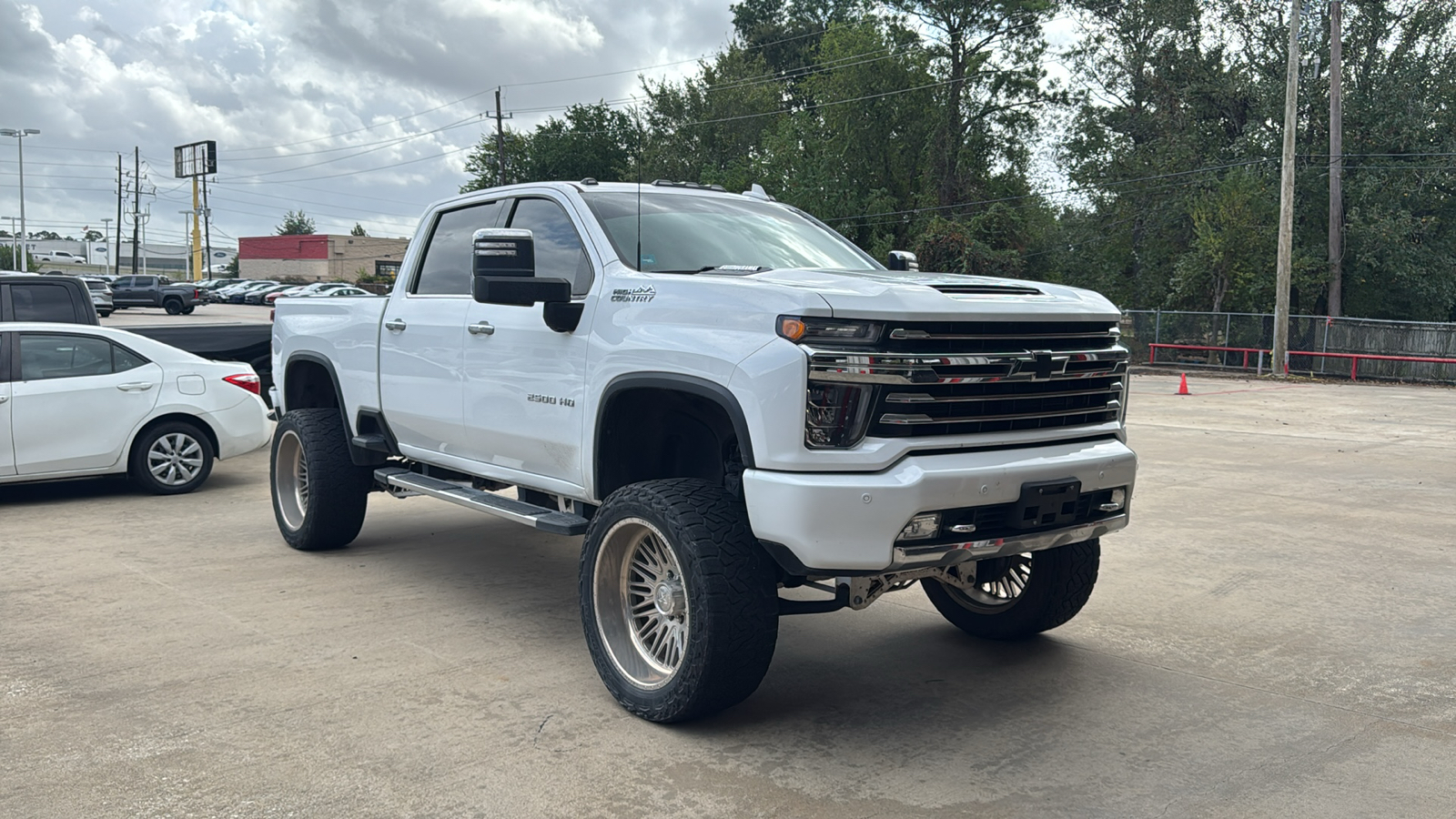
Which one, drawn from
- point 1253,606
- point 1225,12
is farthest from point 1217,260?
point 1253,606

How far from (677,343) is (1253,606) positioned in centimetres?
371

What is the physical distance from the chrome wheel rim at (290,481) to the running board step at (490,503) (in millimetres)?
985

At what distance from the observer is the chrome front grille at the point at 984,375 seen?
4027 millimetres

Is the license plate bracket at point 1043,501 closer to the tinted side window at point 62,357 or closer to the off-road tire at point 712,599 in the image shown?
the off-road tire at point 712,599

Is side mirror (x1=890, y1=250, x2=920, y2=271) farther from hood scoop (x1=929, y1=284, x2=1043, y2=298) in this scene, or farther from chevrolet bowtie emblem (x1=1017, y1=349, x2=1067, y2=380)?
chevrolet bowtie emblem (x1=1017, y1=349, x2=1067, y2=380)

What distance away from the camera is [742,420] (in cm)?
415

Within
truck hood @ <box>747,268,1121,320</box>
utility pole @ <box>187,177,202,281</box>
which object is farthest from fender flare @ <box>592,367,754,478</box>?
utility pole @ <box>187,177,202,281</box>

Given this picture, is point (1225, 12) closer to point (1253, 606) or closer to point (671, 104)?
point (671, 104)

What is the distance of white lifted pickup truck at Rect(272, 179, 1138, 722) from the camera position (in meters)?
4.04

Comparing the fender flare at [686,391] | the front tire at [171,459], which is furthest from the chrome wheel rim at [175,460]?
the fender flare at [686,391]

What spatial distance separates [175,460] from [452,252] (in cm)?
478

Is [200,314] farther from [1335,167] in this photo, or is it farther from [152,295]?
[1335,167]

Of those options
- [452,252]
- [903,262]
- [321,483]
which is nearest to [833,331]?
[903,262]

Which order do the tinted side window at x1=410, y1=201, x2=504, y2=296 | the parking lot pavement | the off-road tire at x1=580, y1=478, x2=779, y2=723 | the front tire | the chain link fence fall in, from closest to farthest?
the off-road tire at x1=580, y1=478, x2=779, y2=723 → the tinted side window at x1=410, y1=201, x2=504, y2=296 → the front tire → the chain link fence → the parking lot pavement
